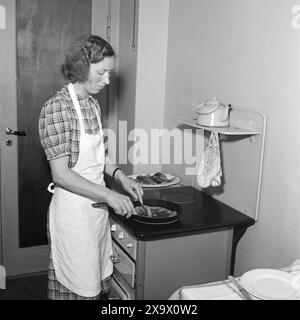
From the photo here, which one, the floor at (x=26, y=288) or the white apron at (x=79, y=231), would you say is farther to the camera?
the floor at (x=26, y=288)

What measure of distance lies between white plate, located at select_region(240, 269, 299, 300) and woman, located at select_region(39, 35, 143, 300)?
21.8 inches

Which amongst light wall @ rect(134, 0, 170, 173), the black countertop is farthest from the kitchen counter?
light wall @ rect(134, 0, 170, 173)

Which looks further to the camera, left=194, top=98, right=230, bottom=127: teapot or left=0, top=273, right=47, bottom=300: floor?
left=0, top=273, right=47, bottom=300: floor

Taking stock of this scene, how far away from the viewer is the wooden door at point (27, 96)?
2480mm

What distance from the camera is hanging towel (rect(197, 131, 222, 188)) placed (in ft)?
6.32

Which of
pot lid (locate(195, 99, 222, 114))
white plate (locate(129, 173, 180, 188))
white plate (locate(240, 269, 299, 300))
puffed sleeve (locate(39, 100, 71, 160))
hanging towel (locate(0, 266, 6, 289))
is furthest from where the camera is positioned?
hanging towel (locate(0, 266, 6, 289))

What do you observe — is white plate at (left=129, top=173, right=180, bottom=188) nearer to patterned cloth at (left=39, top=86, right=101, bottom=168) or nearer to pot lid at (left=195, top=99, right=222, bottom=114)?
pot lid at (left=195, top=99, right=222, bottom=114)

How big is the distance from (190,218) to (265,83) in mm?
640

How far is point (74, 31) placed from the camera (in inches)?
102

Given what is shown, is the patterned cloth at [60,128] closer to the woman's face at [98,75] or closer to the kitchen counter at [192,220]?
the woman's face at [98,75]

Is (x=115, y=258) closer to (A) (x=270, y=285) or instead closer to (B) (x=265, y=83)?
(A) (x=270, y=285)

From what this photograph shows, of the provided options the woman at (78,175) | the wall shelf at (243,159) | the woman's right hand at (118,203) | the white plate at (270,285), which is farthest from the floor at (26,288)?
the white plate at (270,285)

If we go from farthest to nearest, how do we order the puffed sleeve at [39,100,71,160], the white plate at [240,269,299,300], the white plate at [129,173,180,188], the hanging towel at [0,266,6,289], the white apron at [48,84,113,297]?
the hanging towel at [0,266,6,289]
the white plate at [129,173,180,188]
the white apron at [48,84,113,297]
the puffed sleeve at [39,100,71,160]
the white plate at [240,269,299,300]

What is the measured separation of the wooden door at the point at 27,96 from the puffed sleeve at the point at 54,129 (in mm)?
1011
